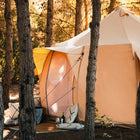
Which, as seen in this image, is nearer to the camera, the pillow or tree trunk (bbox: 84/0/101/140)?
tree trunk (bbox: 84/0/101/140)

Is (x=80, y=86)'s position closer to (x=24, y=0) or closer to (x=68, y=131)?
(x=68, y=131)

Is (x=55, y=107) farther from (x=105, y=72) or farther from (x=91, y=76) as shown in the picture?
(x=91, y=76)

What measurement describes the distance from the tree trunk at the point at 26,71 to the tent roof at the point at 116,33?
234cm

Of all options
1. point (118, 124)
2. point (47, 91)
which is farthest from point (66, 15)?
point (118, 124)

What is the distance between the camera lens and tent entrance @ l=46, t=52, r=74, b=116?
6.95m

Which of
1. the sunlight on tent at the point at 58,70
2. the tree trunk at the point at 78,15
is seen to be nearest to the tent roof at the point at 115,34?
the sunlight on tent at the point at 58,70

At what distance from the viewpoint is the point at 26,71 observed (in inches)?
163

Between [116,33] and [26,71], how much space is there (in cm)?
304

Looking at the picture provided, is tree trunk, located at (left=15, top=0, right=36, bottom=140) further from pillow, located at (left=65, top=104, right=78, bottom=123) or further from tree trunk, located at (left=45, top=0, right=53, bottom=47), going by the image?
tree trunk, located at (left=45, top=0, right=53, bottom=47)

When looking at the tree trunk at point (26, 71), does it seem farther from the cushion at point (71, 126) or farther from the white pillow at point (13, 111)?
the white pillow at point (13, 111)

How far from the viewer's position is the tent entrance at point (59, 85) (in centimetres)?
695

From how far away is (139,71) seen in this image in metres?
5.87

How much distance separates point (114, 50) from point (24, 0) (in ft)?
8.80

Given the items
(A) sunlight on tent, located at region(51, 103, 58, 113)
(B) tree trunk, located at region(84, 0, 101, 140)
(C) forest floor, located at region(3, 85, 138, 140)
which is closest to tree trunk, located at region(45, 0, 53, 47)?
(A) sunlight on tent, located at region(51, 103, 58, 113)
